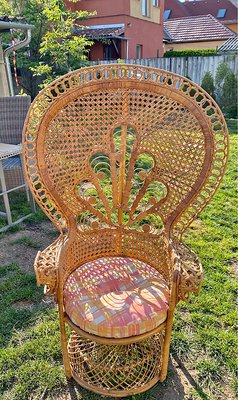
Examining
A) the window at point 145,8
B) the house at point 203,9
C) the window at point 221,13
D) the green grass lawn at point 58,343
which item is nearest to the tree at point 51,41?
the green grass lawn at point 58,343

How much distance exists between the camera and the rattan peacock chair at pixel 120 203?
133 centimetres

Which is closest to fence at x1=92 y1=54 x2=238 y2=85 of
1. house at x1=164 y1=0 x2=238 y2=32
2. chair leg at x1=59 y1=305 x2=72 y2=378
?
chair leg at x1=59 y1=305 x2=72 y2=378

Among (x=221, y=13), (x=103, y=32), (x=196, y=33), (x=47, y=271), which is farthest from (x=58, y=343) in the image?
(x=221, y=13)

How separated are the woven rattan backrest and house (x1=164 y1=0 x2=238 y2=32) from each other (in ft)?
89.8

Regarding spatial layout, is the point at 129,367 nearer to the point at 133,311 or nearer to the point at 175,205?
the point at 133,311

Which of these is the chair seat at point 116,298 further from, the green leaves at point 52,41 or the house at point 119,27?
the house at point 119,27

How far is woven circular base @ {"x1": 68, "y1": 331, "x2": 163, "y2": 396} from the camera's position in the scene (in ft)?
4.89

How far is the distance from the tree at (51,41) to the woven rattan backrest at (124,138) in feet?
16.7

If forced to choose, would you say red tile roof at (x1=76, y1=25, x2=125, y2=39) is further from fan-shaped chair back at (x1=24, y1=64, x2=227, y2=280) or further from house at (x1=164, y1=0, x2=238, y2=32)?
house at (x1=164, y1=0, x2=238, y2=32)

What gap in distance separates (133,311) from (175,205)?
0.56 metres

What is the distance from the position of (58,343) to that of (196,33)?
1891 centimetres

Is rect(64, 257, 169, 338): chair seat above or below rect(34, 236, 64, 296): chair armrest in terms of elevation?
below

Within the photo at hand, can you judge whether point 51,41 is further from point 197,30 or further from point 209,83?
point 197,30

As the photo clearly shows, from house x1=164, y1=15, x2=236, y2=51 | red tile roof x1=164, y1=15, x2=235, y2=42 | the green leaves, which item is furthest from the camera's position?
house x1=164, y1=15, x2=236, y2=51
